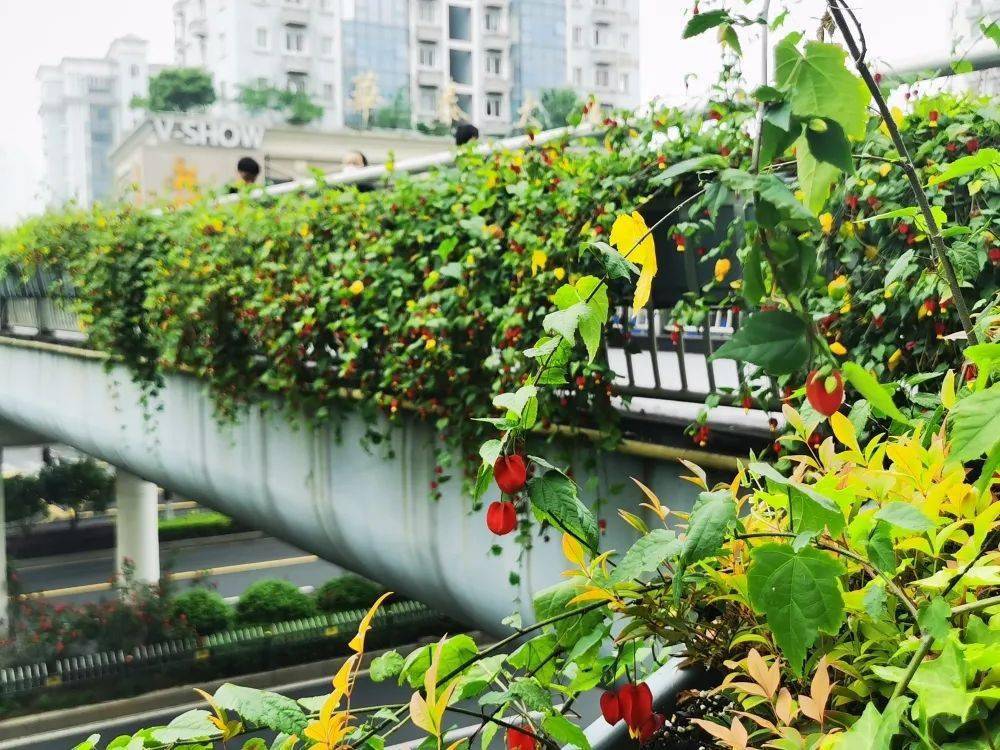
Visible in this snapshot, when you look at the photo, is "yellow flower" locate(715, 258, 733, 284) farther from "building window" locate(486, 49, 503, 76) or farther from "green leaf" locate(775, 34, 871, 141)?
"building window" locate(486, 49, 503, 76)

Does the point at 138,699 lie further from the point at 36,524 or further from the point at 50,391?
the point at 36,524

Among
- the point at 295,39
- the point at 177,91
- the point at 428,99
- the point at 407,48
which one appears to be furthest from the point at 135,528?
the point at 407,48

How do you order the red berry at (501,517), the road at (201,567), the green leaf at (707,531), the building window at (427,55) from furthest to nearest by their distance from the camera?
1. the building window at (427,55)
2. the road at (201,567)
3. the red berry at (501,517)
4. the green leaf at (707,531)

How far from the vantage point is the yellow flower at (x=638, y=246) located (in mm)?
971

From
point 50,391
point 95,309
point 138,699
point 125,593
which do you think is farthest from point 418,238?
point 125,593

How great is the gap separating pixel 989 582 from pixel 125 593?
16918 millimetres

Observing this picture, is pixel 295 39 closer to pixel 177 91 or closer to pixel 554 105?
pixel 177 91

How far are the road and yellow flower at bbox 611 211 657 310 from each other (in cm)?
1921

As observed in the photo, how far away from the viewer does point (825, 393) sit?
998 mm

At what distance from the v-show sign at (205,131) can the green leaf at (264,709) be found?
1295 inches

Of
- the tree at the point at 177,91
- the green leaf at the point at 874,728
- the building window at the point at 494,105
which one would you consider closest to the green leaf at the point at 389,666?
the green leaf at the point at 874,728

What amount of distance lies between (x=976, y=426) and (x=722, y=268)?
2.22 m

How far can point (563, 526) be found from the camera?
1.01 metres

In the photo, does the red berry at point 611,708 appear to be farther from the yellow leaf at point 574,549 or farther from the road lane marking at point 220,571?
the road lane marking at point 220,571
